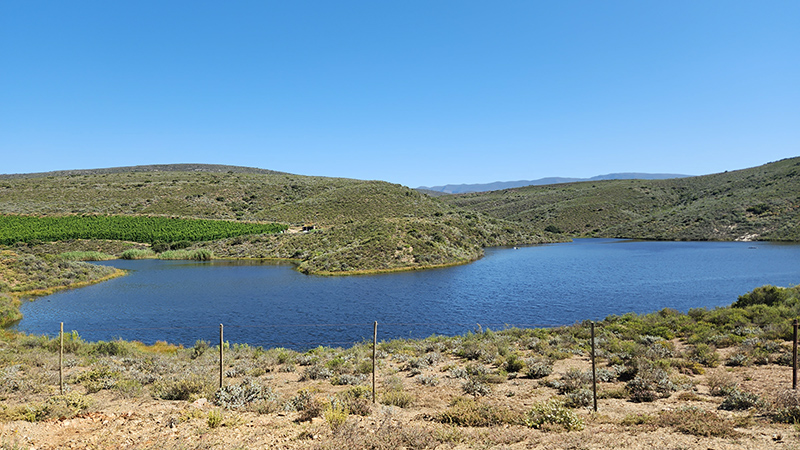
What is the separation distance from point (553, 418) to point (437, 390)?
428 cm

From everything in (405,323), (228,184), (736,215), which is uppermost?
(228,184)

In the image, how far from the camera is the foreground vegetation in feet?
29.9

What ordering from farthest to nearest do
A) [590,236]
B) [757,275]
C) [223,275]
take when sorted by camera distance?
[590,236] → [223,275] → [757,275]

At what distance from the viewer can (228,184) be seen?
328ft

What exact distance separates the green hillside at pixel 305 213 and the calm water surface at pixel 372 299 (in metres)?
6.39

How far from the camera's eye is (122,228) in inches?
2704

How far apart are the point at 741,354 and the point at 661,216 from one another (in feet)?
312

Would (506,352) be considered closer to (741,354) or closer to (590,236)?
(741,354)

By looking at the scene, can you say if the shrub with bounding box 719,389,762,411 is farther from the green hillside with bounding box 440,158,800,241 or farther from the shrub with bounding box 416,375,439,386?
the green hillside with bounding box 440,158,800,241

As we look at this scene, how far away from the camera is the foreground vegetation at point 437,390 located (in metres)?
9.11

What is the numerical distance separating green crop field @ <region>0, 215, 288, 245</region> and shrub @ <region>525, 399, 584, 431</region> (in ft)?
206

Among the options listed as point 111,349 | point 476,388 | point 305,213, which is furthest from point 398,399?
point 305,213

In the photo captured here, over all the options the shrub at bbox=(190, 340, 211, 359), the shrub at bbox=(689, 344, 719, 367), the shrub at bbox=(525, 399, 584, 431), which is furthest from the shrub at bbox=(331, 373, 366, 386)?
the shrub at bbox=(689, 344, 719, 367)

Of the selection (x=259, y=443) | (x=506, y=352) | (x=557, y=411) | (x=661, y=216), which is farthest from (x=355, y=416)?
(x=661, y=216)
